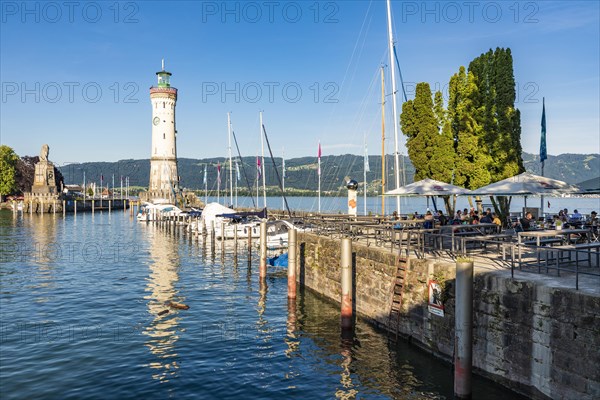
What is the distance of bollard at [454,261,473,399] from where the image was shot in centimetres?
1192

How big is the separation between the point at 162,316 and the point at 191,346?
4980 mm

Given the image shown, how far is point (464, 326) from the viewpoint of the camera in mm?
11977

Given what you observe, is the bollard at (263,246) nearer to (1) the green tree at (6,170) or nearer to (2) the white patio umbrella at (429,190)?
(2) the white patio umbrella at (429,190)

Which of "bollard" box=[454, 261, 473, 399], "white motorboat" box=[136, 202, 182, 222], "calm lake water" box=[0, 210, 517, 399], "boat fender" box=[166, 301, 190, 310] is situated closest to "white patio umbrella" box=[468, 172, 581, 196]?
"bollard" box=[454, 261, 473, 399]

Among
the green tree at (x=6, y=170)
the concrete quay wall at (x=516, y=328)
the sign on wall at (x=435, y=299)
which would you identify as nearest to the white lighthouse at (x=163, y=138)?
the green tree at (x=6, y=170)

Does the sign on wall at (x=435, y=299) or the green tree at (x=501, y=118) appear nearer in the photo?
the sign on wall at (x=435, y=299)

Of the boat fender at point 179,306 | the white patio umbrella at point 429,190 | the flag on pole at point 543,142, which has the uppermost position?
the flag on pole at point 543,142

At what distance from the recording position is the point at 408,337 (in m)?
16.5

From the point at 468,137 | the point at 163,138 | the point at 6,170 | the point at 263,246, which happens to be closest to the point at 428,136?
the point at 468,137

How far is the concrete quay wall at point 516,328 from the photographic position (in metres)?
10.1

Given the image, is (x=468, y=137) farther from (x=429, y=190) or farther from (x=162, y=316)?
(x=162, y=316)

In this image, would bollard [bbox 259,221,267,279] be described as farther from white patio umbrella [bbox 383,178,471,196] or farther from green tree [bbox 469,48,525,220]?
green tree [bbox 469,48,525,220]

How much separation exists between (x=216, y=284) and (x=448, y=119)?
60.2ft

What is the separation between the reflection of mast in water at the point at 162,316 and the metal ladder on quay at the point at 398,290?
782 cm
